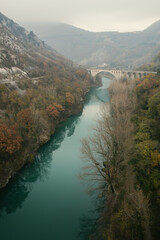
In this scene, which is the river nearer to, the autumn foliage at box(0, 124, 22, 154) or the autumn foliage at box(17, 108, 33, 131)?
the autumn foliage at box(0, 124, 22, 154)

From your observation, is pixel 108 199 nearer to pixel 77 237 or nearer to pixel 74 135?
pixel 77 237

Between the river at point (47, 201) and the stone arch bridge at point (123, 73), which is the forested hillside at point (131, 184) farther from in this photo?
the stone arch bridge at point (123, 73)

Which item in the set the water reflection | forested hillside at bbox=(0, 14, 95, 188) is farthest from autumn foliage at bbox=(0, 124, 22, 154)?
the water reflection

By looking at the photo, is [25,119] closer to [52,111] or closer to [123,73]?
[52,111]

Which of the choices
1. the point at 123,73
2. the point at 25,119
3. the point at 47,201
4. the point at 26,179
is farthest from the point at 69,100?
the point at 123,73

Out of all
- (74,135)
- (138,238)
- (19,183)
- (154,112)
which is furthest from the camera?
(74,135)

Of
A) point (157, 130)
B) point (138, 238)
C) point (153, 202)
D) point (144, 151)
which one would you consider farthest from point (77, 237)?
point (157, 130)

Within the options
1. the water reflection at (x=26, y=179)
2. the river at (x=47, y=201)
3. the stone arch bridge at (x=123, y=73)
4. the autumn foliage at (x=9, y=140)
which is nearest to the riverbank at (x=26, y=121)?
the autumn foliage at (x=9, y=140)
